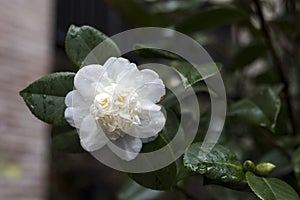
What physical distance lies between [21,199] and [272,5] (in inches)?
65.8

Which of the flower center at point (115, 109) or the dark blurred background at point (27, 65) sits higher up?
the flower center at point (115, 109)

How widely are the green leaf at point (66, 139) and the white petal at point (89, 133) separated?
0.10 metres

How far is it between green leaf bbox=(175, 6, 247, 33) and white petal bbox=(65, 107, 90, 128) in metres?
0.42

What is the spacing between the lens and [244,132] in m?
1.02

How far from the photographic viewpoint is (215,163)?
0.45 metres

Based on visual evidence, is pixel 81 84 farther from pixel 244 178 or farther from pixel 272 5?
pixel 272 5

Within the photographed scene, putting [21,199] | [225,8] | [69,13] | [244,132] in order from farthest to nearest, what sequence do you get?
1. [69,13]
2. [21,199]
3. [244,132]
4. [225,8]

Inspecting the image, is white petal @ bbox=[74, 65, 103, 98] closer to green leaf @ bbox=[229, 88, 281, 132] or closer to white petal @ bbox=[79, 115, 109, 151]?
white petal @ bbox=[79, 115, 109, 151]

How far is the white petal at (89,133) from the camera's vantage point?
43 cm

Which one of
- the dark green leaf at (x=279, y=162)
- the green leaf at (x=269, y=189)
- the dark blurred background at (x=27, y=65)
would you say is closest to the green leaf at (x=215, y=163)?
the green leaf at (x=269, y=189)

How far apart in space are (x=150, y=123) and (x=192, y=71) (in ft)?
0.25

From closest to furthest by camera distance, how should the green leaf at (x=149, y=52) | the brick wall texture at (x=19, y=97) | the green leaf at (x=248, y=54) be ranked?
1. the green leaf at (x=149, y=52)
2. the green leaf at (x=248, y=54)
3. the brick wall texture at (x=19, y=97)

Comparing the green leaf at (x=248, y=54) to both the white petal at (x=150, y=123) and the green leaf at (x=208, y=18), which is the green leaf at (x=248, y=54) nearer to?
the green leaf at (x=208, y=18)

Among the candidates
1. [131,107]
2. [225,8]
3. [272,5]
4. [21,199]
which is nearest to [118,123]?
[131,107]
